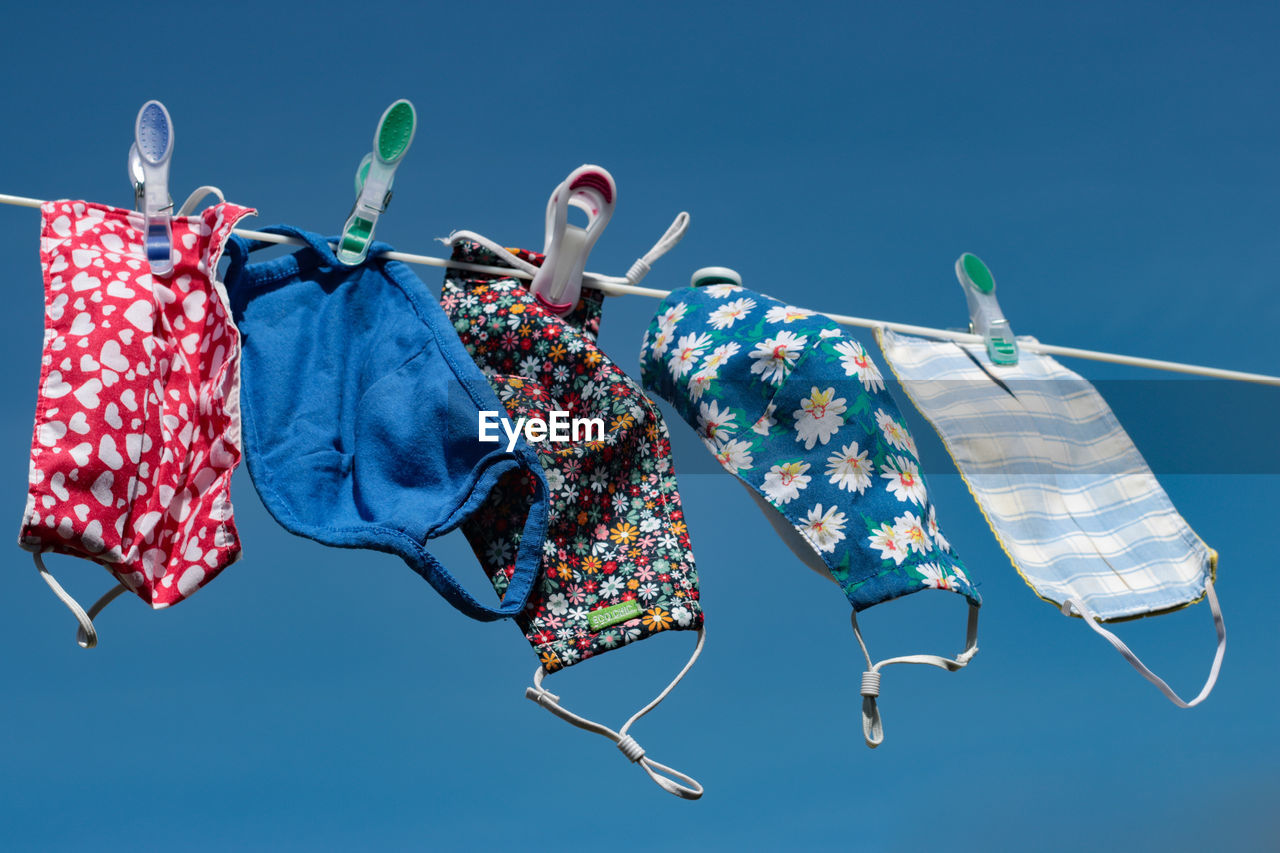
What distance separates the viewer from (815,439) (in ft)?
6.11

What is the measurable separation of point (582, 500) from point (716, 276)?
50 cm

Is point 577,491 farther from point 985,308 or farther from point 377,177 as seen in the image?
point 985,308

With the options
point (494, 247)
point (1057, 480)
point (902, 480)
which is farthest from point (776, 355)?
point (1057, 480)

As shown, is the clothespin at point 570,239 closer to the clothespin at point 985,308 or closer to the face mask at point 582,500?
the face mask at point 582,500

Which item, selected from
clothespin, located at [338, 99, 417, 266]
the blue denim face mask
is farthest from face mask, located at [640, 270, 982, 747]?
clothespin, located at [338, 99, 417, 266]

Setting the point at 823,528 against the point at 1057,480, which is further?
the point at 1057,480

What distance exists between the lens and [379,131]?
190cm

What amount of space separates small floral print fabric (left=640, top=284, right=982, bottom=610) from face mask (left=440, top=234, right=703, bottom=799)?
106 millimetres

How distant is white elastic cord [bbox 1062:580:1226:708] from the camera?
185cm

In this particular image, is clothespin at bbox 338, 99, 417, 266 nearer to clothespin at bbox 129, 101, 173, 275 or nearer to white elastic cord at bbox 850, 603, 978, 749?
clothespin at bbox 129, 101, 173, 275

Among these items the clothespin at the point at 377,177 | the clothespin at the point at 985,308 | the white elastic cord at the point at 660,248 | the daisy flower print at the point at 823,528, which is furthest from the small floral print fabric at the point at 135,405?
the clothespin at the point at 985,308

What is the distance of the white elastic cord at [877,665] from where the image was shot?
1.71 meters

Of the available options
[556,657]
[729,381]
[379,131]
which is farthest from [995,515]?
[379,131]

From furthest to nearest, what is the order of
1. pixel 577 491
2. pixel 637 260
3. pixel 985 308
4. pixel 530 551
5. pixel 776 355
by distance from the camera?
pixel 985 308, pixel 637 260, pixel 776 355, pixel 577 491, pixel 530 551
